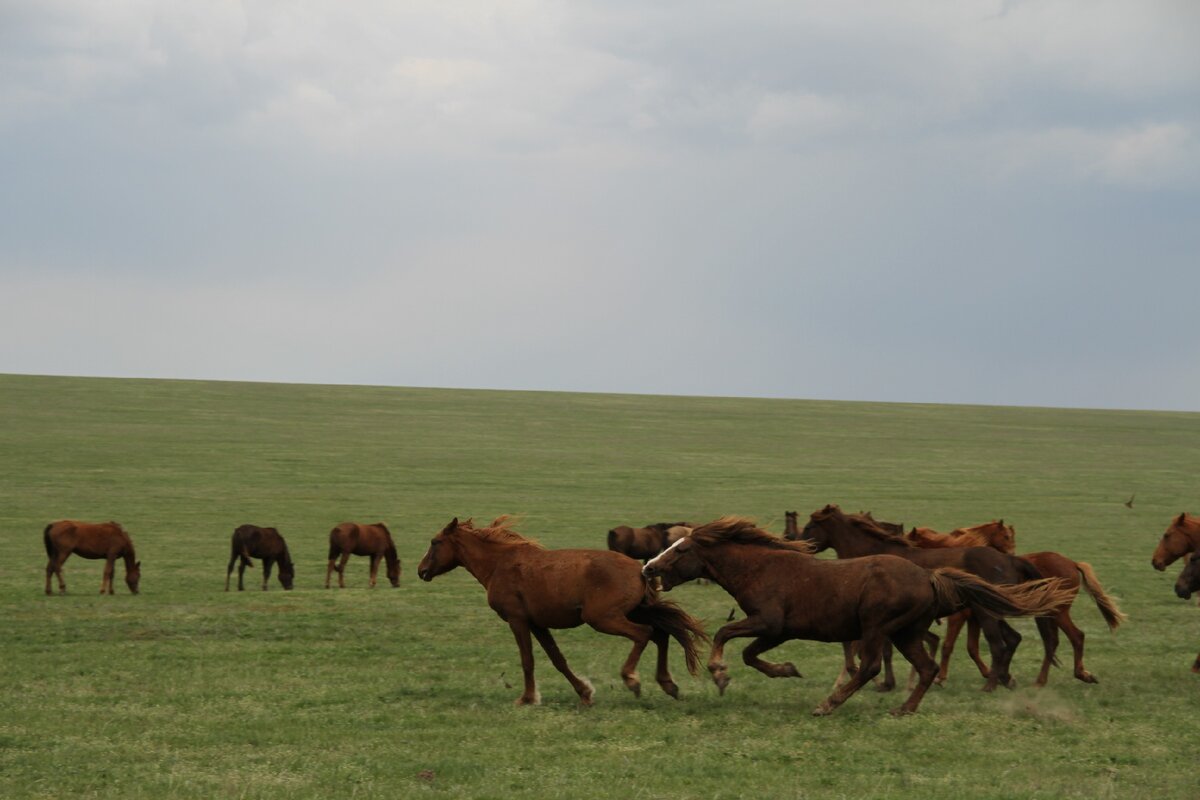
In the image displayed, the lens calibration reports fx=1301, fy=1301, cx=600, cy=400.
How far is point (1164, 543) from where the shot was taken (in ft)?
60.3

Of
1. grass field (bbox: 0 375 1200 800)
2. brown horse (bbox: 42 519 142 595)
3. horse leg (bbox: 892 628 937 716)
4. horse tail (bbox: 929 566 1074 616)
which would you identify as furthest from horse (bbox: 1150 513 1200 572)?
brown horse (bbox: 42 519 142 595)

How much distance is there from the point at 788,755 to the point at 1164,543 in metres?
11.2

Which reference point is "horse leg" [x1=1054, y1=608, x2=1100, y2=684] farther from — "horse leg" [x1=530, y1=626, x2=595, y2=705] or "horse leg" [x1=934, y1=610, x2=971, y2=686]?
"horse leg" [x1=530, y1=626, x2=595, y2=705]

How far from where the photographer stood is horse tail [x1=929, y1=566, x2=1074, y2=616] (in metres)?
10.8

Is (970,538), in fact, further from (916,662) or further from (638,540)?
(638,540)

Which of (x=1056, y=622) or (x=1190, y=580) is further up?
(x=1190, y=580)

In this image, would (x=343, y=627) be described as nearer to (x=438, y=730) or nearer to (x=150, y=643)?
(x=150, y=643)

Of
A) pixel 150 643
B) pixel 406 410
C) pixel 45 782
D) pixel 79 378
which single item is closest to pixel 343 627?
pixel 150 643

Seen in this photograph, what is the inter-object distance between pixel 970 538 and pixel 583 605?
5728mm

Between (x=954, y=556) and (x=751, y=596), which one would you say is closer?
(x=751, y=596)

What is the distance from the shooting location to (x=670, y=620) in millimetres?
11211

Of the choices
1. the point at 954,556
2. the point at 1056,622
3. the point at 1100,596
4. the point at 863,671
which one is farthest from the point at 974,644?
the point at 863,671

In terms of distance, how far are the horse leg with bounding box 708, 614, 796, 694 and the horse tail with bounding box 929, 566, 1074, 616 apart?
1.46 metres

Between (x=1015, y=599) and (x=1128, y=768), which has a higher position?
(x=1015, y=599)
